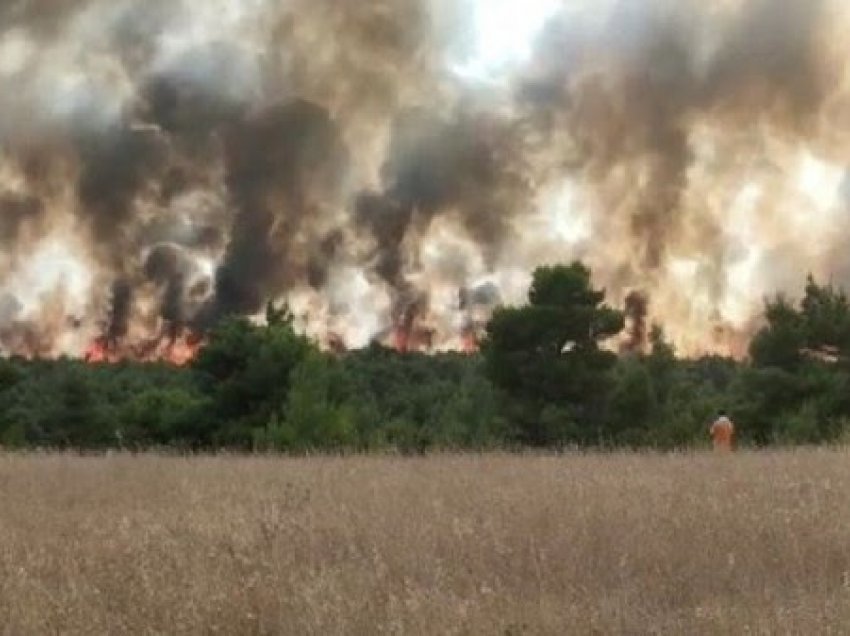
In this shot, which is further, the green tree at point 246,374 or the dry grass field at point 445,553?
the green tree at point 246,374

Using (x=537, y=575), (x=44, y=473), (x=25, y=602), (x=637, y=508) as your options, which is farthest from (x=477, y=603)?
(x=44, y=473)

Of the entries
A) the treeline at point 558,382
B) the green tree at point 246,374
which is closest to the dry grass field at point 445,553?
the treeline at point 558,382

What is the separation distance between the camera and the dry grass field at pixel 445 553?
5.11 meters

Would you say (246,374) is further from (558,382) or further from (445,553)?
(445,553)

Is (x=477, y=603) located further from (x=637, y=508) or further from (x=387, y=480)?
(x=387, y=480)

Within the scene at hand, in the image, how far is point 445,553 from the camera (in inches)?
275

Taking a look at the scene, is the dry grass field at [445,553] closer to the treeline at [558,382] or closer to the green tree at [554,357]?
the treeline at [558,382]

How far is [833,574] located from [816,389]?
1052 inches

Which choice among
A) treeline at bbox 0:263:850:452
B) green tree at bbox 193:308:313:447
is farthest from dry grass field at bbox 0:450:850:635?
green tree at bbox 193:308:313:447

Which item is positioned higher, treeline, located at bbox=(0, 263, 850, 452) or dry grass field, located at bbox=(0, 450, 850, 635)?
treeline, located at bbox=(0, 263, 850, 452)

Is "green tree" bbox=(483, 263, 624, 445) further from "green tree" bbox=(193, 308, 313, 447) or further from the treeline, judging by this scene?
"green tree" bbox=(193, 308, 313, 447)

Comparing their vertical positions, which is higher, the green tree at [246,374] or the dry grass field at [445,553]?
the green tree at [246,374]

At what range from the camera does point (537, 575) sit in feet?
20.6

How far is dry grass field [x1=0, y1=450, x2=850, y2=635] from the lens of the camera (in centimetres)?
511
